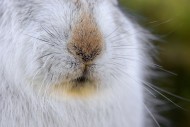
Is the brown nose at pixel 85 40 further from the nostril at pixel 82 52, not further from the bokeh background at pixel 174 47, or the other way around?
the bokeh background at pixel 174 47

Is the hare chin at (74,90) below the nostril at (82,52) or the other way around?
below

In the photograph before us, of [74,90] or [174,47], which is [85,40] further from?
[174,47]

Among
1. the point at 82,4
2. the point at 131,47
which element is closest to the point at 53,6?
the point at 82,4

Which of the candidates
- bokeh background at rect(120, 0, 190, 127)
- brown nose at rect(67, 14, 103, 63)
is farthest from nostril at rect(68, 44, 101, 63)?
bokeh background at rect(120, 0, 190, 127)

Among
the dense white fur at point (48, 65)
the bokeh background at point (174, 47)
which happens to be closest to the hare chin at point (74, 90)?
the dense white fur at point (48, 65)

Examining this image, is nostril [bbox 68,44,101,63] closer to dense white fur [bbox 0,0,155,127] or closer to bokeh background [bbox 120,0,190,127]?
dense white fur [bbox 0,0,155,127]

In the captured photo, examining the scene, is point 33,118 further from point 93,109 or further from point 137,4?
point 137,4

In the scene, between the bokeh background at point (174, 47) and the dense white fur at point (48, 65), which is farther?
the bokeh background at point (174, 47)
